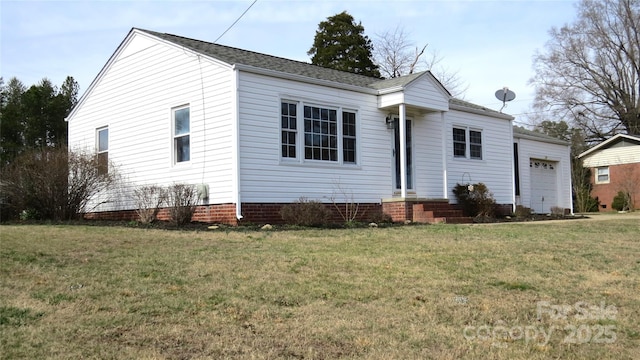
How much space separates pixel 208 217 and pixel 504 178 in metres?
11.1

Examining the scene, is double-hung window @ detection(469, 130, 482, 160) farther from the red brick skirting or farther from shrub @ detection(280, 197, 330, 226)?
shrub @ detection(280, 197, 330, 226)

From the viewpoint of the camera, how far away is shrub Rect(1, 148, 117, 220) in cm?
1403

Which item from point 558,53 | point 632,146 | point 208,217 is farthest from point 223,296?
point 558,53

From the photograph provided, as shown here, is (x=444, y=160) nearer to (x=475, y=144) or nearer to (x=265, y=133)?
(x=475, y=144)

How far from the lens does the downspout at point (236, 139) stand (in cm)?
1261

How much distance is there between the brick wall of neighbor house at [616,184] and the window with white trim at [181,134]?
26780 millimetres

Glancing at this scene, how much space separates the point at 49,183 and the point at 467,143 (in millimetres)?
12298

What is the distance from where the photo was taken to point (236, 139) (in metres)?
12.7

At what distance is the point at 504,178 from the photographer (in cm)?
1995

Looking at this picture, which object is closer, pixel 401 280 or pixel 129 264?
pixel 401 280

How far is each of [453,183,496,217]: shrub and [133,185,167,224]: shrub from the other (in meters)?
8.87

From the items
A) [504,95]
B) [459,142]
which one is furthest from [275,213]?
[504,95]

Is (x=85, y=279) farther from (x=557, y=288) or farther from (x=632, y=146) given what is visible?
(x=632, y=146)

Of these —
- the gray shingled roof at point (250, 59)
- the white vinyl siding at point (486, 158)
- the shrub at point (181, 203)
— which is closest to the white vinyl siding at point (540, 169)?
the white vinyl siding at point (486, 158)
